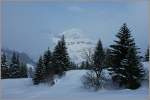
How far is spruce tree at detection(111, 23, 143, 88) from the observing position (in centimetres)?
212

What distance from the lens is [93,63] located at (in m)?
2.12

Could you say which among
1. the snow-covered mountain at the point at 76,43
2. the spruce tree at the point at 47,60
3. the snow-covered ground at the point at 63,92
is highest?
the snow-covered mountain at the point at 76,43

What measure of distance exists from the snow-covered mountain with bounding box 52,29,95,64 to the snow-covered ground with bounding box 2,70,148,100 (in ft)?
0.46

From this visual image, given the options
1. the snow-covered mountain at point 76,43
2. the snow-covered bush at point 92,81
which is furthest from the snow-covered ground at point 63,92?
the snow-covered mountain at point 76,43

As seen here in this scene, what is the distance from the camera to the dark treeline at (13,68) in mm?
2111

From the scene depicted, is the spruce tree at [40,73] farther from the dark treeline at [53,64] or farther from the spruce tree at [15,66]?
the spruce tree at [15,66]

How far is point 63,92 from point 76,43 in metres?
0.42

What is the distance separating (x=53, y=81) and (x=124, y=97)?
602 millimetres

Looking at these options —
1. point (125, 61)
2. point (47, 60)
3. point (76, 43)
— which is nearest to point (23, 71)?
point (47, 60)

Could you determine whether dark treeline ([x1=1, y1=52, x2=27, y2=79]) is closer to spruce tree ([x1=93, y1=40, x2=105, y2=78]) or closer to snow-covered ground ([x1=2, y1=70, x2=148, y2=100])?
snow-covered ground ([x1=2, y1=70, x2=148, y2=100])

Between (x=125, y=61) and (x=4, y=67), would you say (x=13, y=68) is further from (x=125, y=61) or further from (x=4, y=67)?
(x=125, y=61)

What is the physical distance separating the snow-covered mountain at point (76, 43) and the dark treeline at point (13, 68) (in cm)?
33

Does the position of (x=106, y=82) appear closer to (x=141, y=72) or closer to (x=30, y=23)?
(x=141, y=72)

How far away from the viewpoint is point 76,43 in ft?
7.12
